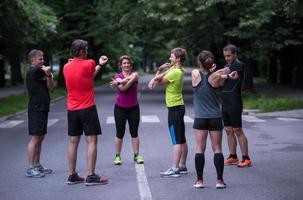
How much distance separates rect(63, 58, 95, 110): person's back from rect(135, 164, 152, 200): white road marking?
1.22 m

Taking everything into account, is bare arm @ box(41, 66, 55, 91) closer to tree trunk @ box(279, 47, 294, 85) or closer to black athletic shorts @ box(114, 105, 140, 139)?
black athletic shorts @ box(114, 105, 140, 139)

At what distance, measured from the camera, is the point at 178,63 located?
8492 millimetres

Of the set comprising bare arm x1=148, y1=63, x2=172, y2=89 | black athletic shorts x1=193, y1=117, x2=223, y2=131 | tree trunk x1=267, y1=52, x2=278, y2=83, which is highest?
bare arm x1=148, y1=63, x2=172, y2=89

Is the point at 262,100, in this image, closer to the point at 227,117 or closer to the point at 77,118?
the point at 227,117

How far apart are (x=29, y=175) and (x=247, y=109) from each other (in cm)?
1437

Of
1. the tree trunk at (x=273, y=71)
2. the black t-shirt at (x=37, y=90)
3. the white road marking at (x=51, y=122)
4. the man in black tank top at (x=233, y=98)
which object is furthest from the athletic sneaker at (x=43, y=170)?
the tree trunk at (x=273, y=71)

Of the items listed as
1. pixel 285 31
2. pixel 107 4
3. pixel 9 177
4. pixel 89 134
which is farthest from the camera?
pixel 107 4

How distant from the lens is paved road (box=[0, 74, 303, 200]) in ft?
24.3

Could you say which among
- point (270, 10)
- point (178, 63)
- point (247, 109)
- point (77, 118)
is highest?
point (270, 10)

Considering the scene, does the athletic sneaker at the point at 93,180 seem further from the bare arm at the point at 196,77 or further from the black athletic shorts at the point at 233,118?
A: the black athletic shorts at the point at 233,118

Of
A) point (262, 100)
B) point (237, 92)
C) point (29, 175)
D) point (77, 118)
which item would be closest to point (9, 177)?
point (29, 175)

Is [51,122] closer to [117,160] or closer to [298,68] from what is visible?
[117,160]

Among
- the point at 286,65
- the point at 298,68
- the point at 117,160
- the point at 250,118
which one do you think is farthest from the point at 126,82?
the point at 286,65

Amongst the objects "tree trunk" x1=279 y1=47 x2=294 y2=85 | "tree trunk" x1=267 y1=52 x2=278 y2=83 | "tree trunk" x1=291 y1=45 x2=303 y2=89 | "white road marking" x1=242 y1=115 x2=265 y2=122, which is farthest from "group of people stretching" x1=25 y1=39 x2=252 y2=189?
"tree trunk" x1=267 y1=52 x2=278 y2=83
